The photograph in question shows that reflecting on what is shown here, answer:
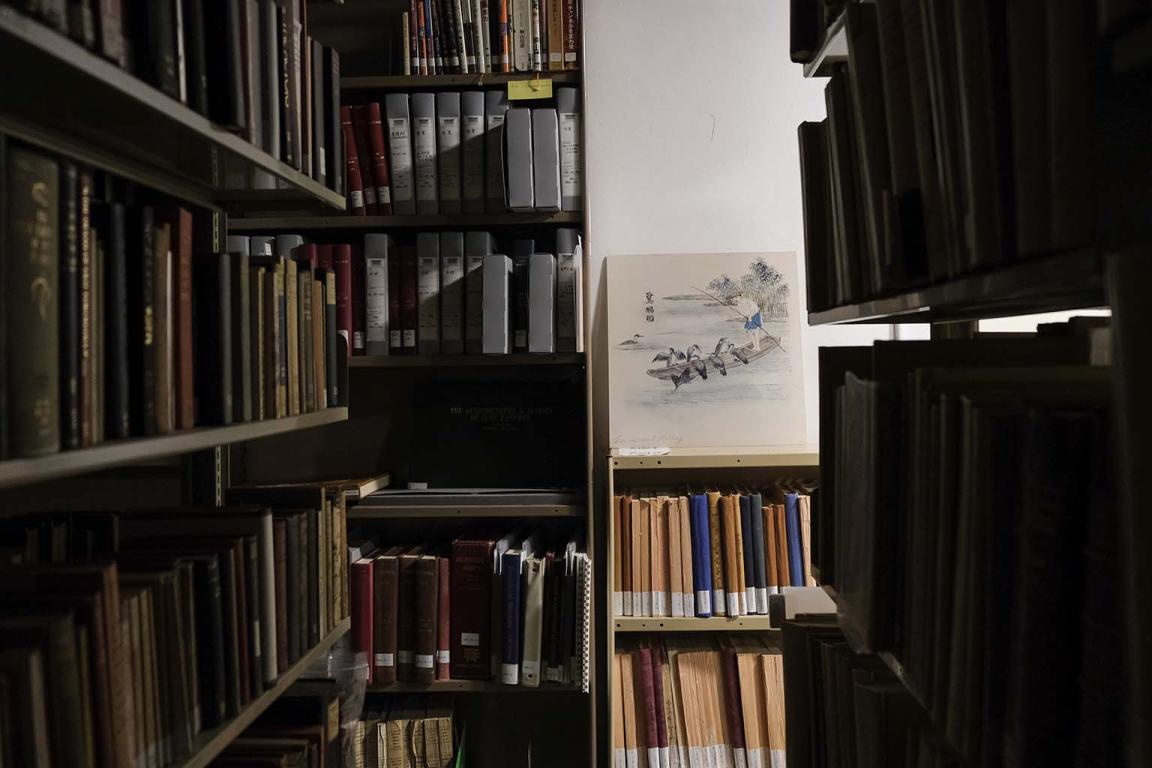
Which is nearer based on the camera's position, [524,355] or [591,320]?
[524,355]

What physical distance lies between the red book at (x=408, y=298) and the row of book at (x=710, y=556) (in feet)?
Answer: 2.43

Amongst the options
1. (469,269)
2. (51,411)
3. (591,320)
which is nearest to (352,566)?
(469,269)

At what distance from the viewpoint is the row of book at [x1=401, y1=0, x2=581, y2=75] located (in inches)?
85.2

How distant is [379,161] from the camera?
217cm

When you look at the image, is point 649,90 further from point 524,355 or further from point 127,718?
point 127,718

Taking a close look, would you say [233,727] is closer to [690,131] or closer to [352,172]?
[352,172]

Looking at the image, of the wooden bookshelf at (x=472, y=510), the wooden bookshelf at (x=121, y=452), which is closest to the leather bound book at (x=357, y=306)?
the wooden bookshelf at (x=472, y=510)

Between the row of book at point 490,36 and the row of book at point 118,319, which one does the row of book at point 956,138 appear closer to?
the row of book at point 118,319

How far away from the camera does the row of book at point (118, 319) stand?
723 mm

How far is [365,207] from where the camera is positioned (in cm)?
219

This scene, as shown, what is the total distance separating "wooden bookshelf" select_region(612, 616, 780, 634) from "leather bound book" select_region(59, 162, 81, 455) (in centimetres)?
161

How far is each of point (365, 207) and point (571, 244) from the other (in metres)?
0.58

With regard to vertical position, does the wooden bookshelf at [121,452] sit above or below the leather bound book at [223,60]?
below

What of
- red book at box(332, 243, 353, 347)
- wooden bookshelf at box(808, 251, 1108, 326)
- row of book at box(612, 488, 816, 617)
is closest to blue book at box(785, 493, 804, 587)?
row of book at box(612, 488, 816, 617)
